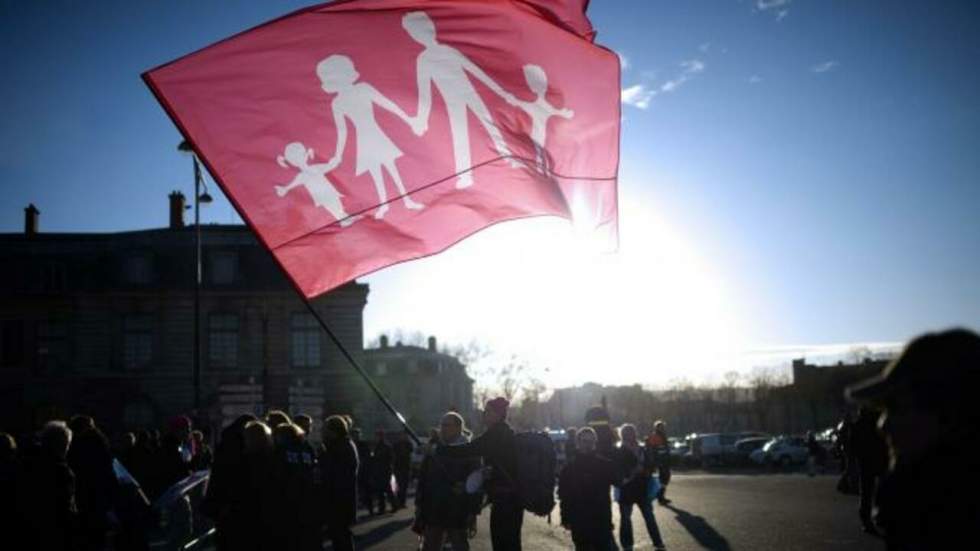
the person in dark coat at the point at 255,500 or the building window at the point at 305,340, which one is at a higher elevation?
the building window at the point at 305,340

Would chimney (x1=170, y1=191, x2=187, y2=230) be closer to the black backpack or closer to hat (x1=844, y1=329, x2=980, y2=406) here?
the black backpack

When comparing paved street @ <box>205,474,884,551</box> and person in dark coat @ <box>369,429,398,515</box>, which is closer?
paved street @ <box>205,474,884,551</box>

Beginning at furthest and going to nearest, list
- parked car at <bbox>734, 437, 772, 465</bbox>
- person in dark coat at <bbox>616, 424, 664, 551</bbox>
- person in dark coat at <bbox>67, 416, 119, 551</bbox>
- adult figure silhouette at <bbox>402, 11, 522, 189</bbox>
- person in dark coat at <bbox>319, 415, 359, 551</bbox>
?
parked car at <bbox>734, 437, 772, 465</bbox>
person in dark coat at <bbox>616, 424, 664, 551</bbox>
person in dark coat at <bbox>319, 415, 359, 551</bbox>
person in dark coat at <bbox>67, 416, 119, 551</bbox>
adult figure silhouette at <bbox>402, 11, 522, 189</bbox>

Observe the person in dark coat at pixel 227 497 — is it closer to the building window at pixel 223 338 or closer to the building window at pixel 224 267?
the building window at pixel 223 338

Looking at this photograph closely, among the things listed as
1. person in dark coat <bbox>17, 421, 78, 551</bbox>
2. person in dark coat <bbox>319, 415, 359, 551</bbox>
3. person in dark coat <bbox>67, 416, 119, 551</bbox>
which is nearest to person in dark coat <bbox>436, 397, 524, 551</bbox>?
person in dark coat <bbox>319, 415, 359, 551</bbox>

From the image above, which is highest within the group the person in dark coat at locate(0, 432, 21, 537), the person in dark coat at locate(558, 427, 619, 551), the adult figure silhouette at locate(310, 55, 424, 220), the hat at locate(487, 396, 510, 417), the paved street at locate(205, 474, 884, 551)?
the adult figure silhouette at locate(310, 55, 424, 220)

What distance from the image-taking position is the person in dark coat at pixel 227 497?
7.42m

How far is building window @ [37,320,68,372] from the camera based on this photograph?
45.4m

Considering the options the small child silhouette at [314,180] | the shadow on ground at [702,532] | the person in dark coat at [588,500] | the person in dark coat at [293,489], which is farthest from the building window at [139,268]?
the small child silhouette at [314,180]

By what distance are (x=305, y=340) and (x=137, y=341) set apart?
8567 millimetres

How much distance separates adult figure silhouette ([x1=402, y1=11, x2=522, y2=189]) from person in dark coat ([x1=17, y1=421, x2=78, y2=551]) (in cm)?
394

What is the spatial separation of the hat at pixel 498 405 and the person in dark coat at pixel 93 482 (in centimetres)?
408

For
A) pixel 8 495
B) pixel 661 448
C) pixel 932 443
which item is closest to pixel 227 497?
pixel 8 495

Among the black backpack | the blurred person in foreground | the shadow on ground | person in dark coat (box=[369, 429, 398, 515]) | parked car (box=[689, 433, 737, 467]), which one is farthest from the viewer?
parked car (box=[689, 433, 737, 467])
